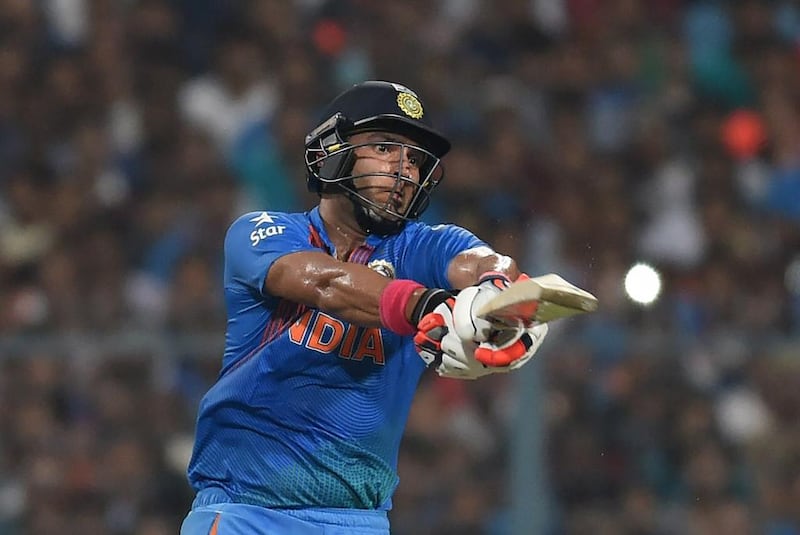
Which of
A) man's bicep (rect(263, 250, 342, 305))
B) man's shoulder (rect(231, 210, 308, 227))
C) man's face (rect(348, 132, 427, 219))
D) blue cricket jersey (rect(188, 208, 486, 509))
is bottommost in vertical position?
blue cricket jersey (rect(188, 208, 486, 509))

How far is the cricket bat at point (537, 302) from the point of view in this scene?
13.0ft

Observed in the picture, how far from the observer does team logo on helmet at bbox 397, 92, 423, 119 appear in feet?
16.3

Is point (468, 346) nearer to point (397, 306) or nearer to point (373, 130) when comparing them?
point (397, 306)

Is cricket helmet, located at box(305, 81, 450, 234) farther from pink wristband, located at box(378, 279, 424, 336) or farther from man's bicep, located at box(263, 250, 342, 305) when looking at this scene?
pink wristband, located at box(378, 279, 424, 336)

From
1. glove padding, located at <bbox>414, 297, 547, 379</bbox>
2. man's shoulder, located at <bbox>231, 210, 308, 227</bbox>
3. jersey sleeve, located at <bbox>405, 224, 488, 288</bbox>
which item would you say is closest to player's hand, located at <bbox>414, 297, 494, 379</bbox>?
glove padding, located at <bbox>414, 297, 547, 379</bbox>

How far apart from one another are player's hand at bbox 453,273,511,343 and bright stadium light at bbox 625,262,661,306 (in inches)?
170

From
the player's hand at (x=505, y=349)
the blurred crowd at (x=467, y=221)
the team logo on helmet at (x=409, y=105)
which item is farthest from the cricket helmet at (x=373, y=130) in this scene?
the blurred crowd at (x=467, y=221)

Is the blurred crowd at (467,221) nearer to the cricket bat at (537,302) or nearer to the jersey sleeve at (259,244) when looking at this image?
the jersey sleeve at (259,244)

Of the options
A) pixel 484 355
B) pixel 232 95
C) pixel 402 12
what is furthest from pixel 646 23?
pixel 484 355

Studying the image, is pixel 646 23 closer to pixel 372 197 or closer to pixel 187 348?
pixel 187 348

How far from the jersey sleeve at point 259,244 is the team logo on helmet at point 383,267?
0.72 feet

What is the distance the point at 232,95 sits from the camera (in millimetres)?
10898

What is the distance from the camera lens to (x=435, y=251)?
4961 millimetres

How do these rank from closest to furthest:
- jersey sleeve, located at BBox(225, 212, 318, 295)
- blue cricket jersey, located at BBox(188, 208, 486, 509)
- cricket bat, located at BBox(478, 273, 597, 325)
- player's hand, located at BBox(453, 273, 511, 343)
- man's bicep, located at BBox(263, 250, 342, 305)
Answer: cricket bat, located at BBox(478, 273, 597, 325)
player's hand, located at BBox(453, 273, 511, 343)
man's bicep, located at BBox(263, 250, 342, 305)
jersey sleeve, located at BBox(225, 212, 318, 295)
blue cricket jersey, located at BBox(188, 208, 486, 509)
